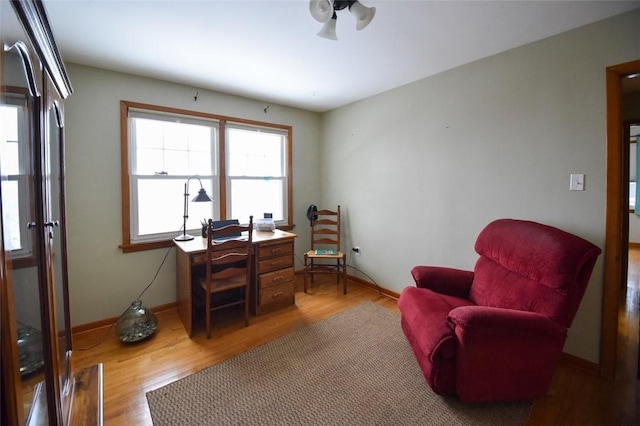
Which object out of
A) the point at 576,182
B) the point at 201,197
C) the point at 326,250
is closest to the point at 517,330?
the point at 576,182

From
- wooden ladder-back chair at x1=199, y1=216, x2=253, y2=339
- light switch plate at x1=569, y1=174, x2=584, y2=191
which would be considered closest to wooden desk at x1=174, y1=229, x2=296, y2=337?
wooden ladder-back chair at x1=199, y1=216, x2=253, y2=339

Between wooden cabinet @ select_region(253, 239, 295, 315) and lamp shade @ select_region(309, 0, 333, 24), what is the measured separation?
1.99 m

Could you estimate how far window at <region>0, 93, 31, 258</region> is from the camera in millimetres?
673

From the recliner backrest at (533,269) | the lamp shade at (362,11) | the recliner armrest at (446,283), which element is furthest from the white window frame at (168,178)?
the recliner backrest at (533,269)

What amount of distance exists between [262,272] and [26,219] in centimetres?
207

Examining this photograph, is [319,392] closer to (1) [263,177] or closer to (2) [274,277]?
(2) [274,277]

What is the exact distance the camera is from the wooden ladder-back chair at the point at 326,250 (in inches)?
132

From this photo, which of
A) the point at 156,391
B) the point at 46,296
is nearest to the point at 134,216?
the point at 156,391

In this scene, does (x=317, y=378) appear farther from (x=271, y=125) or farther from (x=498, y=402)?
(x=271, y=125)

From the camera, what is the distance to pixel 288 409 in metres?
1.63

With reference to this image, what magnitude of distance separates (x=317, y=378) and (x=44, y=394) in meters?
1.42

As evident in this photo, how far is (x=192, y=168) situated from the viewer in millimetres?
3027

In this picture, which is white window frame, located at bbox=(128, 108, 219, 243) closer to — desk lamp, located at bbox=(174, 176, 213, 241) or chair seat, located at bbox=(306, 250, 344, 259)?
desk lamp, located at bbox=(174, 176, 213, 241)

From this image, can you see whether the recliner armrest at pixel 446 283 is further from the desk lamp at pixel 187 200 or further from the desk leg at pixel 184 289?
the desk lamp at pixel 187 200
